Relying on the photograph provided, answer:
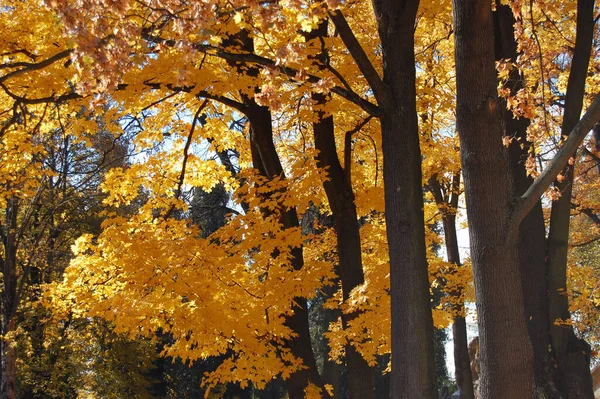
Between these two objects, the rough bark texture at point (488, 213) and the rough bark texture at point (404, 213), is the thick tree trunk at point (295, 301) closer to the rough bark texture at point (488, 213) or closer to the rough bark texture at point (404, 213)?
the rough bark texture at point (404, 213)

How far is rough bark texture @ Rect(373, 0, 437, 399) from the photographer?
5.77 meters

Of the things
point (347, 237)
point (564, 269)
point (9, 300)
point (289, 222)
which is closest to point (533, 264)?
point (564, 269)

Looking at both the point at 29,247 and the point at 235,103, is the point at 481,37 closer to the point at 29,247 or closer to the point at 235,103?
the point at 235,103

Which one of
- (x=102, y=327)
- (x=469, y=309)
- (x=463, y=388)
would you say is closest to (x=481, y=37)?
(x=469, y=309)

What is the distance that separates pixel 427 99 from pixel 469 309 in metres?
5.85

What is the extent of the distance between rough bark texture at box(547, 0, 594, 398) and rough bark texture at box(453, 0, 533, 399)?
12.5 feet

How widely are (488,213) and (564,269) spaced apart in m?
4.24

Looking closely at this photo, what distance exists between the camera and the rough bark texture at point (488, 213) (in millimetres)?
4852

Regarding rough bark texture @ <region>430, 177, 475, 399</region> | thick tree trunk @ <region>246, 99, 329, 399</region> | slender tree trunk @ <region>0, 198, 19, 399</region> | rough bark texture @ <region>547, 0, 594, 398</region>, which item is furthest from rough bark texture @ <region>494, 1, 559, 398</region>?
slender tree trunk @ <region>0, 198, 19, 399</region>

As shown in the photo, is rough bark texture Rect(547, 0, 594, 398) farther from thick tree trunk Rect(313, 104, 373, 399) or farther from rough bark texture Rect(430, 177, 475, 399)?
rough bark texture Rect(430, 177, 475, 399)

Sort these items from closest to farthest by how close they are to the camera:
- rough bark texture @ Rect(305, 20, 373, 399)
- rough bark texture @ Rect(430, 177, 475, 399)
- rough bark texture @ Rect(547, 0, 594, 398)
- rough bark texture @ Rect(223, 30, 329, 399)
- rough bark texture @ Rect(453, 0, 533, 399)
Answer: rough bark texture @ Rect(453, 0, 533, 399) → rough bark texture @ Rect(547, 0, 594, 398) → rough bark texture @ Rect(223, 30, 329, 399) → rough bark texture @ Rect(305, 20, 373, 399) → rough bark texture @ Rect(430, 177, 475, 399)

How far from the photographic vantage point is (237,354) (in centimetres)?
793

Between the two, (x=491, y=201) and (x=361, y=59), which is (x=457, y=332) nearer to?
(x=361, y=59)

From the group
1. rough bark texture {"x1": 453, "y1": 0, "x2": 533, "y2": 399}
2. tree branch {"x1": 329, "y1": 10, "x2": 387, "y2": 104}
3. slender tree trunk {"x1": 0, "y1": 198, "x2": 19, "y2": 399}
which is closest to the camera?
rough bark texture {"x1": 453, "y1": 0, "x2": 533, "y2": 399}
